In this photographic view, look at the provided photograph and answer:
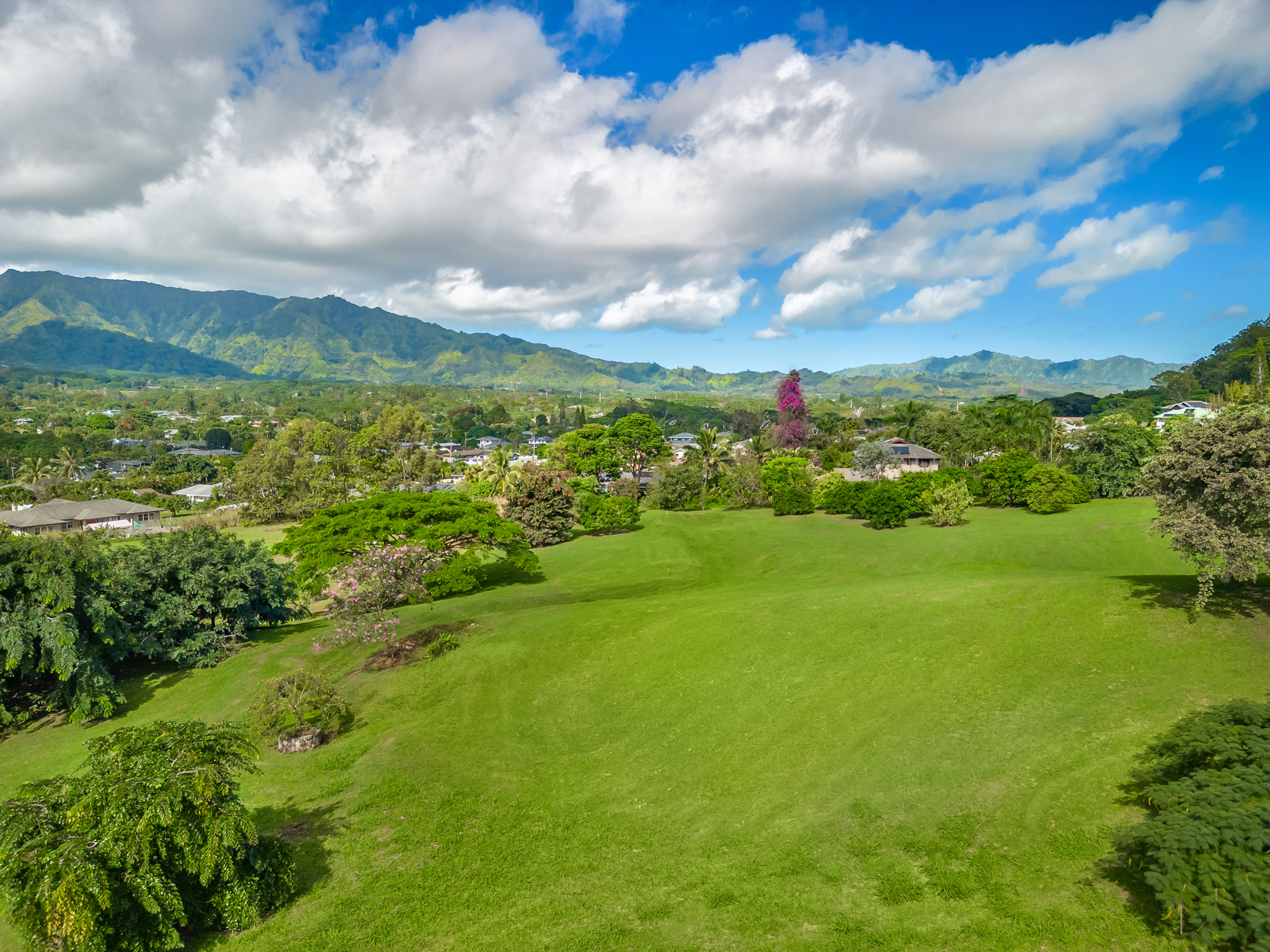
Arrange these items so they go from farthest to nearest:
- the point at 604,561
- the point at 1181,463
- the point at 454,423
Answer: the point at 454,423 < the point at 604,561 < the point at 1181,463

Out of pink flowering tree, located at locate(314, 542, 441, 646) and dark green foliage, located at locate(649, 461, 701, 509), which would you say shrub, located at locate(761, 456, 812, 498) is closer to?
dark green foliage, located at locate(649, 461, 701, 509)

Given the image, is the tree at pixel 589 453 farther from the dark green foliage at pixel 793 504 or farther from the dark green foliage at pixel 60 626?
the dark green foliage at pixel 60 626

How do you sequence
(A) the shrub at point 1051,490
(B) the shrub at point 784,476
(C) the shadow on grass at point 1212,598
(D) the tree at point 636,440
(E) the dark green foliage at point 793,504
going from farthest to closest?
(D) the tree at point 636,440 < (B) the shrub at point 784,476 < (E) the dark green foliage at point 793,504 < (A) the shrub at point 1051,490 < (C) the shadow on grass at point 1212,598

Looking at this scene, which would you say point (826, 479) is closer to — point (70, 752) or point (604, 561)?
point (604, 561)

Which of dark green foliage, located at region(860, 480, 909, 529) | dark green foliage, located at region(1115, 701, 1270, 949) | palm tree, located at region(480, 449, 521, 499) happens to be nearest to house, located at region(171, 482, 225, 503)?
palm tree, located at region(480, 449, 521, 499)

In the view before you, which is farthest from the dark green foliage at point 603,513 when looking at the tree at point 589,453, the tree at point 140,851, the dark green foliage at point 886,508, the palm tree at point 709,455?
the tree at point 140,851

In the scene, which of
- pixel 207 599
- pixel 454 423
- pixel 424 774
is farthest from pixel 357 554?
pixel 454 423

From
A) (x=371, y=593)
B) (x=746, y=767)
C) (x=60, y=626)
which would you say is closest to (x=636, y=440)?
(x=371, y=593)
